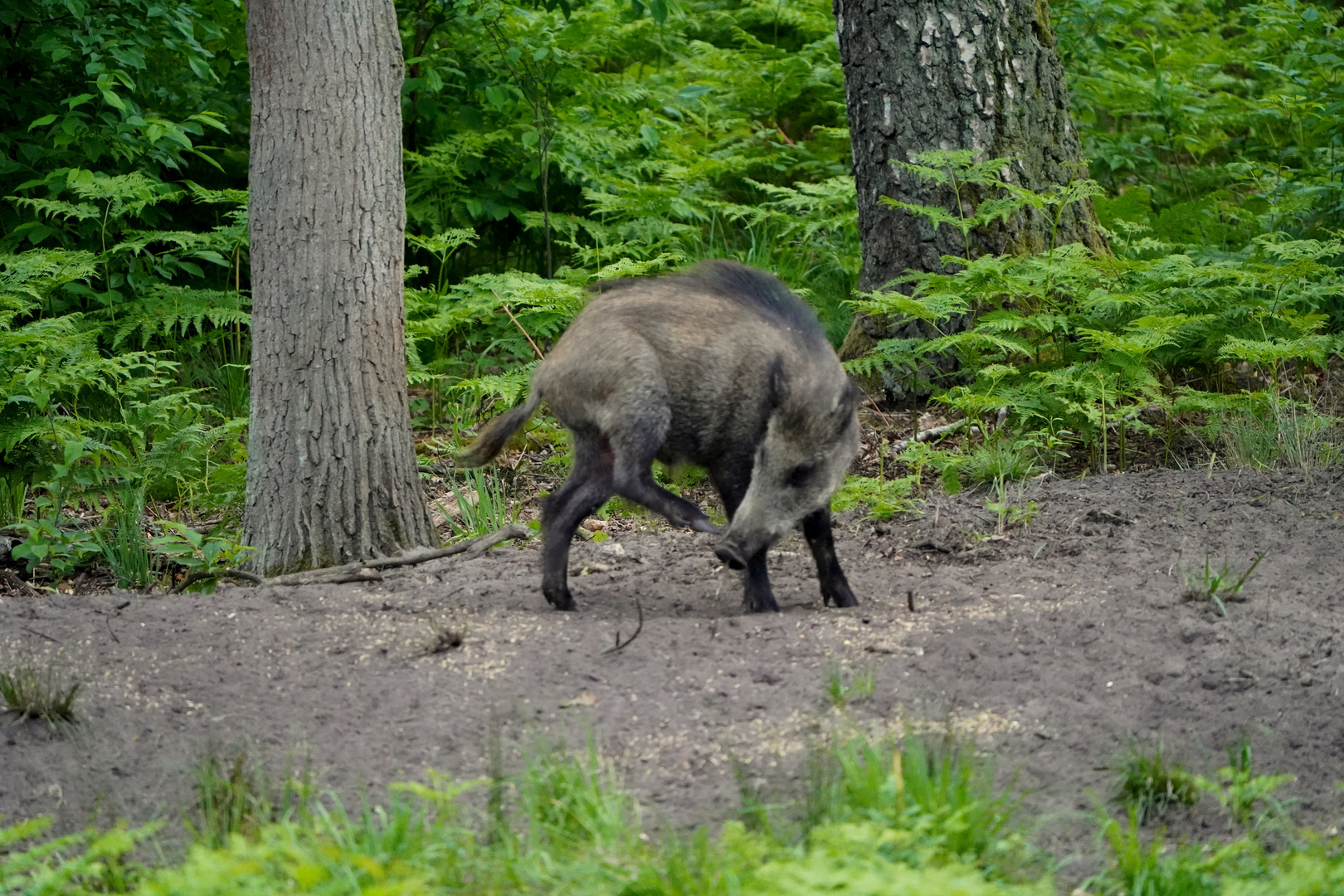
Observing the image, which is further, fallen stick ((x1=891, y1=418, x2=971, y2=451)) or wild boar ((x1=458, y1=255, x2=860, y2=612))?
fallen stick ((x1=891, y1=418, x2=971, y2=451))

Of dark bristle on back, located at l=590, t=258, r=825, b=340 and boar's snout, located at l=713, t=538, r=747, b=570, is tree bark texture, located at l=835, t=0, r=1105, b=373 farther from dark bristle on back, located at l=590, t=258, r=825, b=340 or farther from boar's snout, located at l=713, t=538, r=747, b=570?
boar's snout, located at l=713, t=538, r=747, b=570

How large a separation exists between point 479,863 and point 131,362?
4846 millimetres

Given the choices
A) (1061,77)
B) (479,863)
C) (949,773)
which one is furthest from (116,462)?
(1061,77)

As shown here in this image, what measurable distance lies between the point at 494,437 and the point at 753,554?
1214mm

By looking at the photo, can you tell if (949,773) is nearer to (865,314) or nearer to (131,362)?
(865,314)

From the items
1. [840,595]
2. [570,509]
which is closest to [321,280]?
[570,509]

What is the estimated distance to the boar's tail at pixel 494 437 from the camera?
4.89m

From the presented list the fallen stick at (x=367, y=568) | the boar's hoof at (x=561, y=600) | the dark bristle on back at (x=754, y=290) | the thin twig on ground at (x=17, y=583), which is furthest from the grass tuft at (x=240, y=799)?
the thin twig on ground at (x=17, y=583)

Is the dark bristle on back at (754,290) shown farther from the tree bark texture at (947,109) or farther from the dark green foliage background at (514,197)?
the tree bark texture at (947,109)

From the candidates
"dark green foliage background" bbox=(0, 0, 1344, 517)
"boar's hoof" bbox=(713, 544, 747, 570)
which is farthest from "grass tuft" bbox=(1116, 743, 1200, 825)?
"dark green foliage background" bbox=(0, 0, 1344, 517)

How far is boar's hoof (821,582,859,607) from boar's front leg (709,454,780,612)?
0.19 m

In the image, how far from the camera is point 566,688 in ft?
12.1

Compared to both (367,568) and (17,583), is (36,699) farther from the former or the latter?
(17,583)

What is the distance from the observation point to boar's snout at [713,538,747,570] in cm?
419
